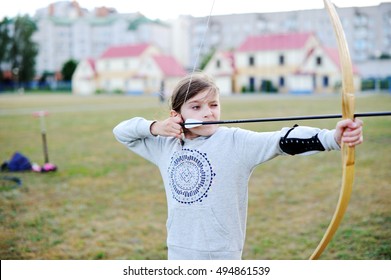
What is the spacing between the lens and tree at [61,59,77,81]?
39.1 meters

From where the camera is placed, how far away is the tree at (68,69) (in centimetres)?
3906

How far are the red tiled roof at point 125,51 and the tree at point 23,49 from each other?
724 cm

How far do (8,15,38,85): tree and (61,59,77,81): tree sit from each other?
302cm

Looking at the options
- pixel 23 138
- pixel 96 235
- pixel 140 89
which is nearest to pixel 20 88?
pixel 140 89

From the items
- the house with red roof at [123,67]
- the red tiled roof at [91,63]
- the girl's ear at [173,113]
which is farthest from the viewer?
the red tiled roof at [91,63]

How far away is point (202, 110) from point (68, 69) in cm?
3918

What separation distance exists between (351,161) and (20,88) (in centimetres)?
3708

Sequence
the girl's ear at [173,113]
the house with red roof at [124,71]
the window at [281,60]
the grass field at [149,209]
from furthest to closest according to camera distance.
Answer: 1. the house with red roof at [124,71]
2. the window at [281,60]
3. the grass field at [149,209]
4. the girl's ear at [173,113]

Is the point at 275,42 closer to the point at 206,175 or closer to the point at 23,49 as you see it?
the point at 206,175

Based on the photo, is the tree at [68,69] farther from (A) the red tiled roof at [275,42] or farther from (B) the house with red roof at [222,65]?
(A) the red tiled roof at [275,42]

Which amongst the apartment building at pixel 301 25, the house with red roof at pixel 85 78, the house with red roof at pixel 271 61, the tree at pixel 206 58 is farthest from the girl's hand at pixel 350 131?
the house with red roof at pixel 85 78

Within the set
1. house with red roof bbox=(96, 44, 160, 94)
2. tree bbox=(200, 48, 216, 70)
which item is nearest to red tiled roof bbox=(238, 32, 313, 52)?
tree bbox=(200, 48, 216, 70)

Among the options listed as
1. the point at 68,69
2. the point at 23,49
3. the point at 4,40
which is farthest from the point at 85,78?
the point at 4,40
